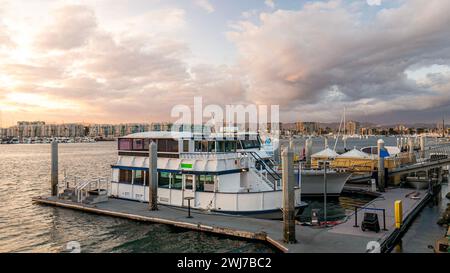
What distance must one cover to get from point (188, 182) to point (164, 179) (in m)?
2.04

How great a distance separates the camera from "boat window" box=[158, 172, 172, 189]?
70.6 ft

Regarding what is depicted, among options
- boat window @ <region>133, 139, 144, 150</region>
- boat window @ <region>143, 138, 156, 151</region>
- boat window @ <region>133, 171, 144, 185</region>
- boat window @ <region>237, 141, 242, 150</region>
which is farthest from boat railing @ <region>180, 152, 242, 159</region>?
boat window @ <region>133, 171, 144, 185</region>

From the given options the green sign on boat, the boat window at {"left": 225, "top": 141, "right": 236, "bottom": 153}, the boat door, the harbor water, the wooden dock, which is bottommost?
the harbor water

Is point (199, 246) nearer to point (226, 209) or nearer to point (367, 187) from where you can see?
point (226, 209)

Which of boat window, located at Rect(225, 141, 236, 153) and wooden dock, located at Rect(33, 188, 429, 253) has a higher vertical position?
boat window, located at Rect(225, 141, 236, 153)

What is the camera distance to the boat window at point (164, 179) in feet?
70.6

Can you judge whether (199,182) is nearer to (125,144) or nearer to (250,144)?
(250,144)

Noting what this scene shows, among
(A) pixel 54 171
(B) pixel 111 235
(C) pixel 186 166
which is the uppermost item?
(C) pixel 186 166

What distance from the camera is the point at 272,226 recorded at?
16.5 metres

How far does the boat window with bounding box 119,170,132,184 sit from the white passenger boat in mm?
68

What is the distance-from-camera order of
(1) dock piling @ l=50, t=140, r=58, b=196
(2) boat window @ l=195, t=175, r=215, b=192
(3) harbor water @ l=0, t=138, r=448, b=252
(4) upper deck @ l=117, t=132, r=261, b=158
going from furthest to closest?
1. (1) dock piling @ l=50, t=140, r=58, b=196
2. (4) upper deck @ l=117, t=132, r=261, b=158
3. (2) boat window @ l=195, t=175, r=215, b=192
4. (3) harbor water @ l=0, t=138, r=448, b=252

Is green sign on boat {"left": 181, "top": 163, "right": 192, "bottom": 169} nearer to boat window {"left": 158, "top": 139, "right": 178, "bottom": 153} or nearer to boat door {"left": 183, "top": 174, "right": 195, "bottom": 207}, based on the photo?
boat door {"left": 183, "top": 174, "right": 195, "bottom": 207}

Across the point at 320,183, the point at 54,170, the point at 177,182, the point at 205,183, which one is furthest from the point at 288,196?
the point at 54,170
